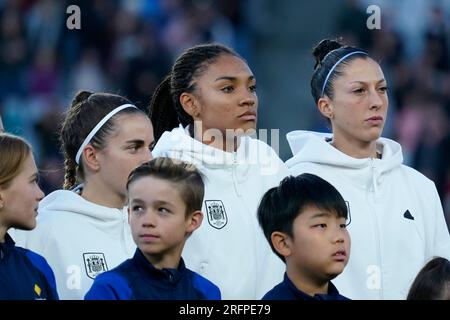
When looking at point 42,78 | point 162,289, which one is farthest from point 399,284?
point 42,78

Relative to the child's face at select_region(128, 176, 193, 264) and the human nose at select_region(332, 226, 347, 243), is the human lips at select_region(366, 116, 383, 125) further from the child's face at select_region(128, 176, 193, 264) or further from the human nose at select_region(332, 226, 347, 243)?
the child's face at select_region(128, 176, 193, 264)

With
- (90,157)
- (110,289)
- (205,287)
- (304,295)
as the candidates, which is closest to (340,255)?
(304,295)

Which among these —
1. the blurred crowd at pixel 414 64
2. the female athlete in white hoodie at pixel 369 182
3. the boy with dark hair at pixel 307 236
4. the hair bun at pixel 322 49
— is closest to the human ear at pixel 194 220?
the boy with dark hair at pixel 307 236

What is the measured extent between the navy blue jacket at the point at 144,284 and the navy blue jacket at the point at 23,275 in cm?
22

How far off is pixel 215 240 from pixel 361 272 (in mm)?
693

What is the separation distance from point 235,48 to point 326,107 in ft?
20.5

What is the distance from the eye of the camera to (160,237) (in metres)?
5.18

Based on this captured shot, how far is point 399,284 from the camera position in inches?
237

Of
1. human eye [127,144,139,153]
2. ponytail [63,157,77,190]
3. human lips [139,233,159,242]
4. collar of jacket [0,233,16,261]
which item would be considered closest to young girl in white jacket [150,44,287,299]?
human eye [127,144,139,153]

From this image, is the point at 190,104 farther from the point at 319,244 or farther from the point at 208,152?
the point at 319,244

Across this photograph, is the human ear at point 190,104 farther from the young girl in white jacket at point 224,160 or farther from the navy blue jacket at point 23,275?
the navy blue jacket at point 23,275

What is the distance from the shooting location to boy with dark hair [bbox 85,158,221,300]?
5074mm

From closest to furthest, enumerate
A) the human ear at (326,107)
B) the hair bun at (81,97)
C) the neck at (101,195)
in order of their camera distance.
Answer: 1. the neck at (101,195)
2. the hair bun at (81,97)
3. the human ear at (326,107)

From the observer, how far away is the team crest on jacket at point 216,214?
5836 mm
